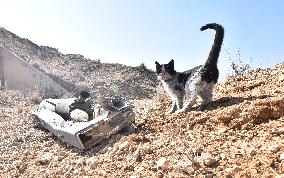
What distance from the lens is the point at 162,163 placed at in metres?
5.64

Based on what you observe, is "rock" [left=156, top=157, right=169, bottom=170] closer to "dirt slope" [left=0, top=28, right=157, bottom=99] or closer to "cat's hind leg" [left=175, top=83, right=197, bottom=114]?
"cat's hind leg" [left=175, top=83, right=197, bottom=114]

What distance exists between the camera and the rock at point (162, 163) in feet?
18.3

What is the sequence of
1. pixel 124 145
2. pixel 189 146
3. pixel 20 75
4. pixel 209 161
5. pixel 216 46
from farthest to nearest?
1. pixel 20 75
2. pixel 216 46
3. pixel 124 145
4. pixel 189 146
5. pixel 209 161

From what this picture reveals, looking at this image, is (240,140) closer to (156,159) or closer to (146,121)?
(156,159)

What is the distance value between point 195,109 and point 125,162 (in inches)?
89.5

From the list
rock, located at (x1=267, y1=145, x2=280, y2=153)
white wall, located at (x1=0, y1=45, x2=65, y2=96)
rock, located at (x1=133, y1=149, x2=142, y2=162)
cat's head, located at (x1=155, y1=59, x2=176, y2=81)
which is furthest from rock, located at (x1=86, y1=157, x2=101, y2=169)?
white wall, located at (x1=0, y1=45, x2=65, y2=96)

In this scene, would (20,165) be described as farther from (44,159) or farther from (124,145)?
(124,145)

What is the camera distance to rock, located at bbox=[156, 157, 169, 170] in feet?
18.3

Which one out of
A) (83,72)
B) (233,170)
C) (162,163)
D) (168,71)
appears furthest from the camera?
(83,72)

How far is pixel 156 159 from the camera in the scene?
19.5 ft

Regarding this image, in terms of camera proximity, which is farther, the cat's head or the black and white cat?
the cat's head

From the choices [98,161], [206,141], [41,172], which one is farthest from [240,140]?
[41,172]

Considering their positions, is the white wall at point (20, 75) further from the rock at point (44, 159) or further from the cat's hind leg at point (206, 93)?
the cat's hind leg at point (206, 93)

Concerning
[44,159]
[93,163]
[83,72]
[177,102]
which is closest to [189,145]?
[93,163]
